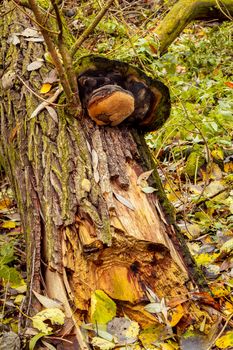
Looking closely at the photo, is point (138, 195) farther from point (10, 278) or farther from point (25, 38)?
point (25, 38)

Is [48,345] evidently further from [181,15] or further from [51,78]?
[181,15]

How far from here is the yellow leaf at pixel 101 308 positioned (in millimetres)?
1753

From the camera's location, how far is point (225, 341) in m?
1.71

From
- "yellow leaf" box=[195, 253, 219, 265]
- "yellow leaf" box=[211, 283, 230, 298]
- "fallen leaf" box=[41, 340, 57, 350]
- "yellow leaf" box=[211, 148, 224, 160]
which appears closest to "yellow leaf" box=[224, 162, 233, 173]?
"yellow leaf" box=[211, 148, 224, 160]

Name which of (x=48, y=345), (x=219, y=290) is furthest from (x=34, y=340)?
(x=219, y=290)

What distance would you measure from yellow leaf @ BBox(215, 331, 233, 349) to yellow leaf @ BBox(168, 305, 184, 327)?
0.51 feet

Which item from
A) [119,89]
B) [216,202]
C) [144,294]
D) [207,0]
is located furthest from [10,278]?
[207,0]

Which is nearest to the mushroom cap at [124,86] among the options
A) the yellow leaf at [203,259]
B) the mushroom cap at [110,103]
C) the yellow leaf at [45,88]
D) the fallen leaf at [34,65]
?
the mushroom cap at [110,103]

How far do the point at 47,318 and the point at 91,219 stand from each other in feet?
1.28

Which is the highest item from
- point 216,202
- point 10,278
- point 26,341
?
point 26,341

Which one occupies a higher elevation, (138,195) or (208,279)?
(138,195)

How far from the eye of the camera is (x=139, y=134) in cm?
233

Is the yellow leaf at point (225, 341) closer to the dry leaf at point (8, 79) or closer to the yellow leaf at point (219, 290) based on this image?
the yellow leaf at point (219, 290)

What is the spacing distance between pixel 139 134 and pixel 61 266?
804 millimetres
